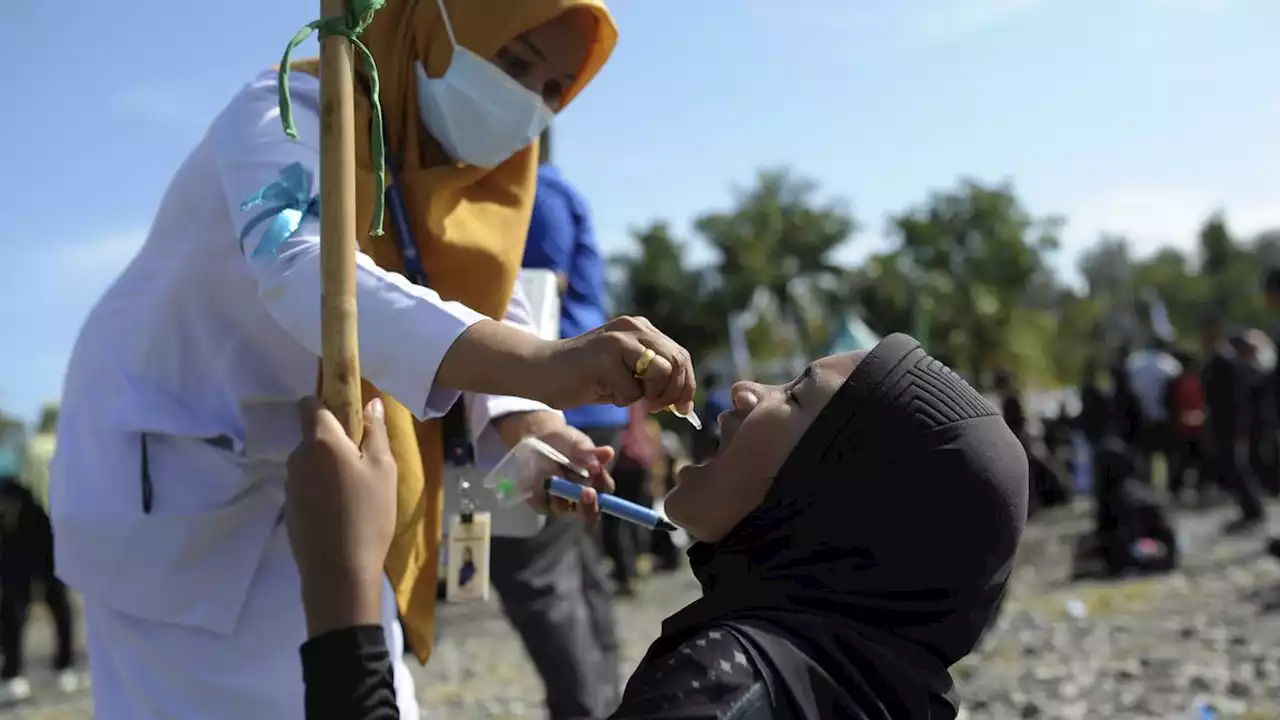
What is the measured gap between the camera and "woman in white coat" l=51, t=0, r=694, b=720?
2141mm

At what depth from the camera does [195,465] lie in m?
2.18

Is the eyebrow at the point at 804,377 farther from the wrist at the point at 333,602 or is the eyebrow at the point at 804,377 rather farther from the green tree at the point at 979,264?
the green tree at the point at 979,264

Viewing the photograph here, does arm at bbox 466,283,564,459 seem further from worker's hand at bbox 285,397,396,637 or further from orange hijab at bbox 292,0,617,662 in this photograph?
worker's hand at bbox 285,397,396,637

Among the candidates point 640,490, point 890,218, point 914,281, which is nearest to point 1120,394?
point 640,490

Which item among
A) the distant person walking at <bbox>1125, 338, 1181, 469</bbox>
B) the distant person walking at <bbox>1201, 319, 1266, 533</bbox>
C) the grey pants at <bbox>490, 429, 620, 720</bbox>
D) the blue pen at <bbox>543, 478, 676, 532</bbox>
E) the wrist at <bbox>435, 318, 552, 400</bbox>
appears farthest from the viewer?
the distant person walking at <bbox>1125, 338, 1181, 469</bbox>

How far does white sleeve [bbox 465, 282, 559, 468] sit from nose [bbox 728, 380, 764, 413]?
2.13 ft

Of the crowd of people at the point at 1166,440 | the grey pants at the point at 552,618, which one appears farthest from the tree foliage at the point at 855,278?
the grey pants at the point at 552,618

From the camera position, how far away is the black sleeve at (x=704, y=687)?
1.50 meters

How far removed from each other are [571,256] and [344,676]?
3.28 m

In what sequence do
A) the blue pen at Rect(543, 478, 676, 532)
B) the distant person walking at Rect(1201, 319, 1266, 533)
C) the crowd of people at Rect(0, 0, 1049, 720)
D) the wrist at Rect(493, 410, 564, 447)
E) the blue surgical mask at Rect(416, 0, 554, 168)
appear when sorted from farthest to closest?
the distant person walking at Rect(1201, 319, 1266, 533) < the wrist at Rect(493, 410, 564, 447) < the blue surgical mask at Rect(416, 0, 554, 168) < the blue pen at Rect(543, 478, 676, 532) < the crowd of people at Rect(0, 0, 1049, 720)

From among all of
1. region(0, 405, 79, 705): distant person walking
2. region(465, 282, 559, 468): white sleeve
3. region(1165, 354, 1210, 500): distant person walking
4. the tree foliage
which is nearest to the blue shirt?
region(465, 282, 559, 468): white sleeve

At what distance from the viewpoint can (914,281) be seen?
48.7 m

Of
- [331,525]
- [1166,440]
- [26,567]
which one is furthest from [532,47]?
[1166,440]

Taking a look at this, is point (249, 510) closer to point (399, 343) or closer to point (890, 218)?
point (399, 343)
